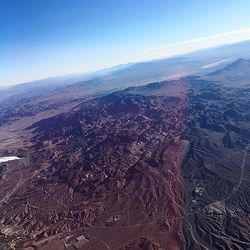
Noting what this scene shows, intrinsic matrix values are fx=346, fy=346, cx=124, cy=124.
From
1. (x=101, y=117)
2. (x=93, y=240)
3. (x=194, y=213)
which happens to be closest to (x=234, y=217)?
(x=194, y=213)

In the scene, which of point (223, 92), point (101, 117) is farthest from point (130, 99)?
point (223, 92)

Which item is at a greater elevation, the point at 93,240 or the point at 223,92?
the point at 93,240

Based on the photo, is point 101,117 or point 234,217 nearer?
point 234,217

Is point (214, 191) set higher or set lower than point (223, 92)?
higher

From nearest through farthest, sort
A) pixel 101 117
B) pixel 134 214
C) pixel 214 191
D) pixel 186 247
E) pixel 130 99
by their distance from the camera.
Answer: pixel 186 247 → pixel 134 214 → pixel 214 191 → pixel 101 117 → pixel 130 99

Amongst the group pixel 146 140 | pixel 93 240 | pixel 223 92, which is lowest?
pixel 223 92

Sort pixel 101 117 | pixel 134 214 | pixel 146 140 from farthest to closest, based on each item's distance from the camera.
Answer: pixel 101 117 → pixel 146 140 → pixel 134 214

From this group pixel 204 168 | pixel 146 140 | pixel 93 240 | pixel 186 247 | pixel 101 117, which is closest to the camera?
pixel 186 247

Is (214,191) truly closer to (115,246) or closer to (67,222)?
(115,246)

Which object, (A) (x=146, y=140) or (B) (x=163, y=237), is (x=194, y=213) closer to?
(B) (x=163, y=237)
